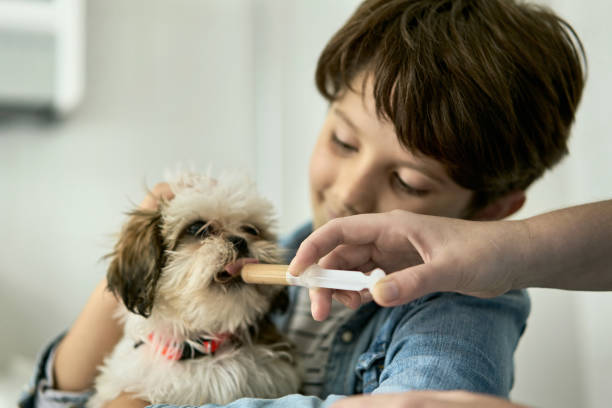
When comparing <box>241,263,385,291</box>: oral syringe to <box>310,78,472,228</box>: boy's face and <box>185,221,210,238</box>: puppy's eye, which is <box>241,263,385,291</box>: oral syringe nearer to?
<box>185,221,210,238</box>: puppy's eye

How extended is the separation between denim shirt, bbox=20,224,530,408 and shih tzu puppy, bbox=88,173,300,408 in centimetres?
16

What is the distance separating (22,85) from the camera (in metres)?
3.24

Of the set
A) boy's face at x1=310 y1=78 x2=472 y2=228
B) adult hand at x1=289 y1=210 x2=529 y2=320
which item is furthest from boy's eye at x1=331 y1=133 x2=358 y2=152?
adult hand at x1=289 y1=210 x2=529 y2=320

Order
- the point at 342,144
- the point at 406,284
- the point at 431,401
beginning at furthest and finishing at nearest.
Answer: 1. the point at 342,144
2. the point at 406,284
3. the point at 431,401

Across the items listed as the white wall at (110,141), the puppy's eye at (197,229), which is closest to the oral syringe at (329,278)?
the puppy's eye at (197,229)

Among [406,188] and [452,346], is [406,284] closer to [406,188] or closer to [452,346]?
[452,346]

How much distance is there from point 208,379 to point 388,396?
2.20 ft

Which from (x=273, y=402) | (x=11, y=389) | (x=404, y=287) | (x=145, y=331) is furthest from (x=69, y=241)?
(x=404, y=287)

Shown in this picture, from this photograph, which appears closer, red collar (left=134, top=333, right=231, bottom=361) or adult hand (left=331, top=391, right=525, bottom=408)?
adult hand (left=331, top=391, right=525, bottom=408)

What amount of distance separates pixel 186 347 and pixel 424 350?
23.5 inches

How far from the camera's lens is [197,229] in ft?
4.29

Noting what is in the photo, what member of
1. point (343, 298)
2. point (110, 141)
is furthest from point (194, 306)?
point (110, 141)

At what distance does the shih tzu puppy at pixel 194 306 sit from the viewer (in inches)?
48.4

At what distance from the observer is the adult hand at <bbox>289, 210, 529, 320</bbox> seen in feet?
2.79
